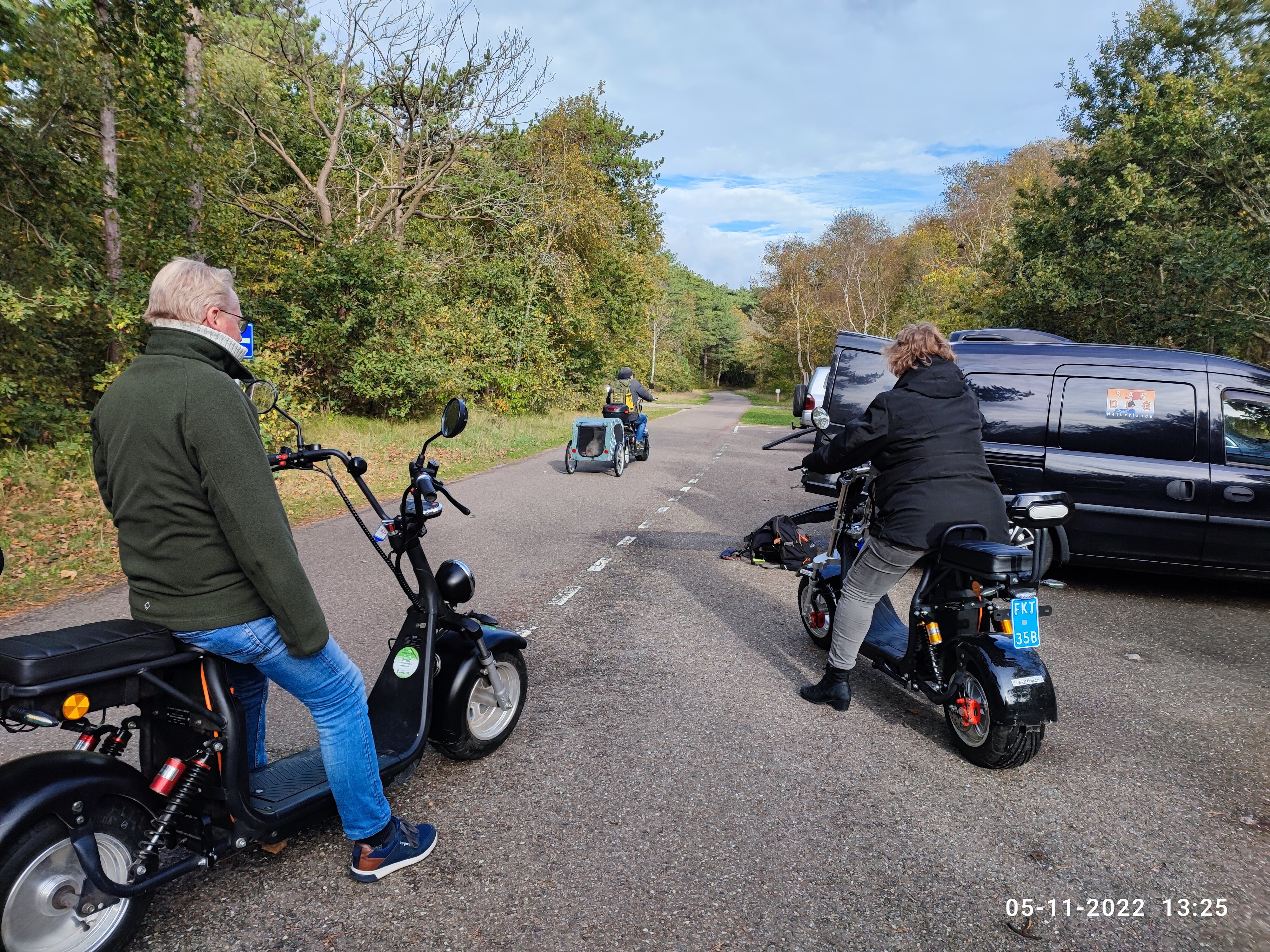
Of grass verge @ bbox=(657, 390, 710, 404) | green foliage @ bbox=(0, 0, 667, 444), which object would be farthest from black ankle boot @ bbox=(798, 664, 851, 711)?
grass verge @ bbox=(657, 390, 710, 404)

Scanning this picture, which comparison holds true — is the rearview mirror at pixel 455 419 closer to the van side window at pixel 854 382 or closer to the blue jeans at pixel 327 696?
the blue jeans at pixel 327 696

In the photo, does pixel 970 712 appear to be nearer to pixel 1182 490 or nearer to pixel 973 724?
pixel 973 724

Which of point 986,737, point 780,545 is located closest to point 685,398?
Result: point 780,545

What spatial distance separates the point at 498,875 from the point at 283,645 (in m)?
1.17

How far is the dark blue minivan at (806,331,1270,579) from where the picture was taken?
5848 mm

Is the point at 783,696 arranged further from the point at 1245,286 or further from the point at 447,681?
the point at 1245,286

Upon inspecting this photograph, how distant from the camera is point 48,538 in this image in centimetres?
747

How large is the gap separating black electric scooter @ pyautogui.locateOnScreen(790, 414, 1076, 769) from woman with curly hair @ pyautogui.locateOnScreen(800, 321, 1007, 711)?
5.4 inches

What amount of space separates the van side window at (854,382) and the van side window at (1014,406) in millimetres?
1865

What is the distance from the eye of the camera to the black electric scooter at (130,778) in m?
1.94

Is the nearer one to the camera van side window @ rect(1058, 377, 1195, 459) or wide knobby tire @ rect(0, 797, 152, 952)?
wide knobby tire @ rect(0, 797, 152, 952)

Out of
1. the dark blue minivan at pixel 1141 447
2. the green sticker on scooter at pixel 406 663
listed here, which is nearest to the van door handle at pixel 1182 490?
the dark blue minivan at pixel 1141 447

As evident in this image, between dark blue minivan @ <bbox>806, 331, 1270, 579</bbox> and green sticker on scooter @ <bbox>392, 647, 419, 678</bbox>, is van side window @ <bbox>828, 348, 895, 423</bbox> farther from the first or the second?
green sticker on scooter @ <bbox>392, 647, 419, 678</bbox>

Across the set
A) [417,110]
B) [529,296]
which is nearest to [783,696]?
[417,110]
